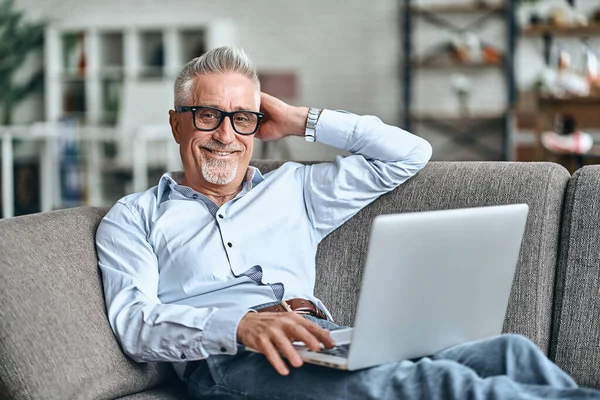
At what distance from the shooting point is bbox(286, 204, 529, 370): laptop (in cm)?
141

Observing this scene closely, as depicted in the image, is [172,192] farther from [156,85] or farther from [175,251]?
[156,85]

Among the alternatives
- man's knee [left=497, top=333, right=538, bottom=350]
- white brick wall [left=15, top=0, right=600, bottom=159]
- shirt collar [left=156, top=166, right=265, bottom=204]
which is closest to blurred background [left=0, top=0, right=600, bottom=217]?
white brick wall [left=15, top=0, right=600, bottom=159]

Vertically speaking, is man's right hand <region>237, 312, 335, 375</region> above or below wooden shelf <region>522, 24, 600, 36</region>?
below

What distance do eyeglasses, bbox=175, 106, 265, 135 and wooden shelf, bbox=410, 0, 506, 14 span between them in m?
5.82

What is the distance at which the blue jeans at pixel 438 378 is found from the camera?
56.0 inches

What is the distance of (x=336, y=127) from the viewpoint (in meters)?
2.19

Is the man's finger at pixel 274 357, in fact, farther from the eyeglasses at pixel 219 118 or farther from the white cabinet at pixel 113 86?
the white cabinet at pixel 113 86

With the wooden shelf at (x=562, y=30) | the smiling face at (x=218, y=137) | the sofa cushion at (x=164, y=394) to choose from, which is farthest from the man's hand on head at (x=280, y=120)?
the wooden shelf at (x=562, y=30)

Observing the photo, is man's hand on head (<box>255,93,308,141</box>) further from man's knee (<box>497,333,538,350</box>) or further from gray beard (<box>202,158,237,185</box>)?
man's knee (<box>497,333,538,350</box>)

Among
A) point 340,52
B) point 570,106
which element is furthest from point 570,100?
point 340,52

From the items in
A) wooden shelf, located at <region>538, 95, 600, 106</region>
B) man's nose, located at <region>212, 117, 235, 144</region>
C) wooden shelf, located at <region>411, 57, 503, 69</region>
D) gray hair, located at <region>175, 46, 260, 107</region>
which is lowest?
man's nose, located at <region>212, 117, 235, 144</region>

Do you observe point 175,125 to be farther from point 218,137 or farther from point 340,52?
point 340,52

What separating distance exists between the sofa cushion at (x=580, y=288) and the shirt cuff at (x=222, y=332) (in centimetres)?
75

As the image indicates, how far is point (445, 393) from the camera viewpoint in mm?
1459
